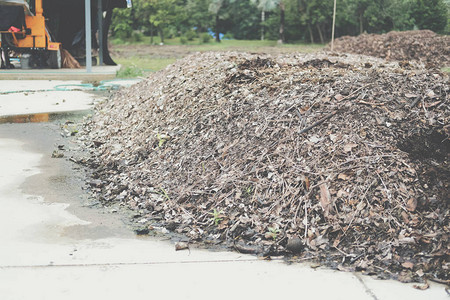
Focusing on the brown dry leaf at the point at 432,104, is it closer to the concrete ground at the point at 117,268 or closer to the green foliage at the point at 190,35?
the concrete ground at the point at 117,268

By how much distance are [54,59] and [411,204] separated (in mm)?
13603

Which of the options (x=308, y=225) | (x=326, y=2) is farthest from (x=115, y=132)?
(x=326, y=2)

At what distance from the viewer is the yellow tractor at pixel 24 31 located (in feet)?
44.8

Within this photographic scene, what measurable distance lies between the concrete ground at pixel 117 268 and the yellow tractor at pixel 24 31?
10.4 m

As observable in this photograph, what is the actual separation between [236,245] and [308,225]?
60cm

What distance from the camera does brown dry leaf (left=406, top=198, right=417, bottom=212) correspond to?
3830mm

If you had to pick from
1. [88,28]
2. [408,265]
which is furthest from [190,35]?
[408,265]

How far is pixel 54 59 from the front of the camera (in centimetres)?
1519

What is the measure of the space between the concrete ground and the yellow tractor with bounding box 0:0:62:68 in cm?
1044

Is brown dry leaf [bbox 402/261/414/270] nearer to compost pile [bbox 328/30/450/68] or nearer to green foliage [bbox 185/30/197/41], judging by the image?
compost pile [bbox 328/30/450/68]

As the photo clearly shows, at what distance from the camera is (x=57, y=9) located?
15836 millimetres

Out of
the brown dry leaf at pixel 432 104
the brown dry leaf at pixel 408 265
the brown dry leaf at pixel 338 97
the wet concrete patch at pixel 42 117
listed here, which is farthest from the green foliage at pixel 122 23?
the brown dry leaf at pixel 408 265

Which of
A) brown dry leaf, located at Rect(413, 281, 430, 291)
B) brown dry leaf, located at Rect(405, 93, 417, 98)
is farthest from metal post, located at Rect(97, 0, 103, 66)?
brown dry leaf, located at Rect(413, 281, 430, 291)

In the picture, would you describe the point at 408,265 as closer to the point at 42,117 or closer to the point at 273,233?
the point at 273,233
